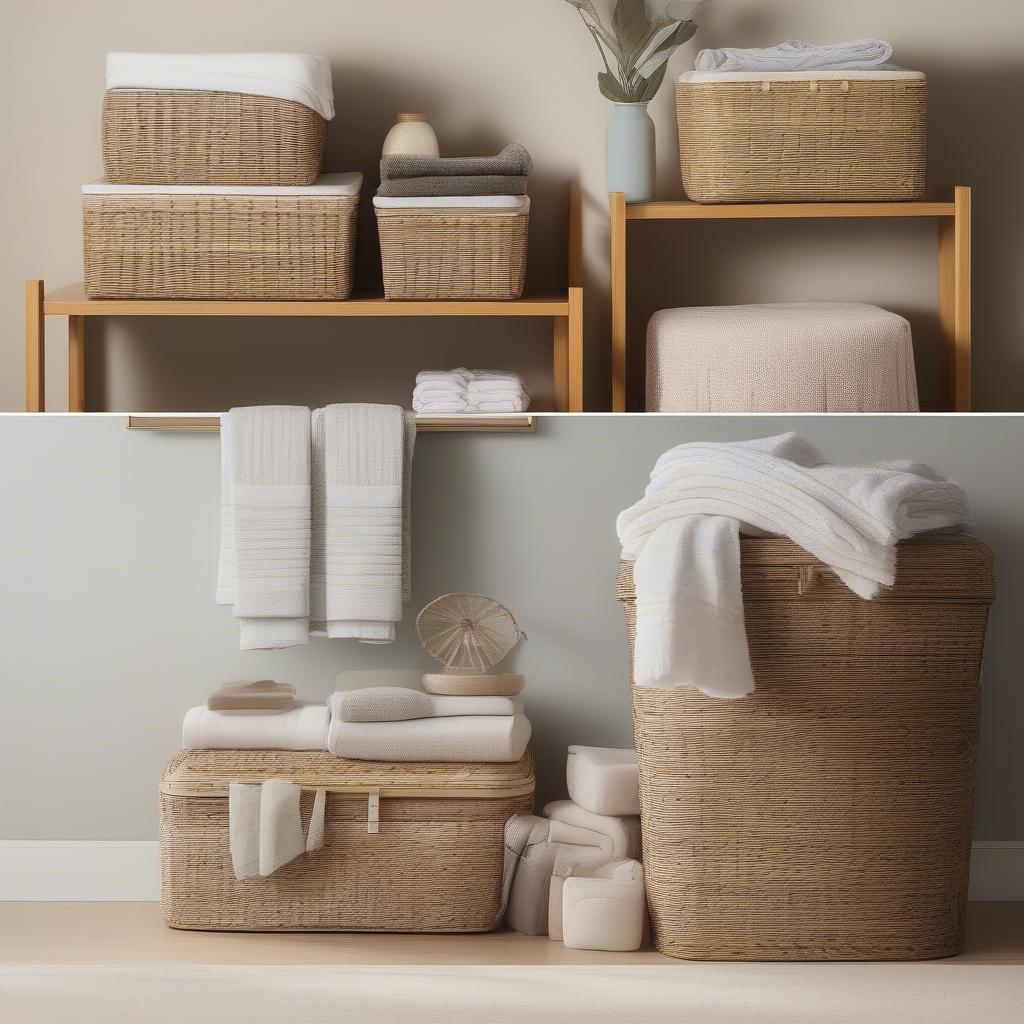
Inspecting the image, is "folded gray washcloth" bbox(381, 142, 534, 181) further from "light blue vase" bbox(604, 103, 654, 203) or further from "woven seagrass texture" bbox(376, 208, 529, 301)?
"light blue vase" bbox(604, 103, 654, 203)

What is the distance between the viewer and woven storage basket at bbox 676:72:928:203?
2.68m

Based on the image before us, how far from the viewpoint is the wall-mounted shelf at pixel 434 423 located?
2570 millimetres

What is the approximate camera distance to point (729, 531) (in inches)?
84.6

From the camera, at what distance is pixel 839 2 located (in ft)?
10.0

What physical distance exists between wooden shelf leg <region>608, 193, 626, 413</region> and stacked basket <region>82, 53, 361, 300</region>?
0.55 meters

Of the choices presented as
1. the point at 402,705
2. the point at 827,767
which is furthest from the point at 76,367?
the point at 827,767

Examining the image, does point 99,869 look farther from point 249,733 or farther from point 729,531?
point 729,531

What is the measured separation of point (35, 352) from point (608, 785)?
144 centimetres

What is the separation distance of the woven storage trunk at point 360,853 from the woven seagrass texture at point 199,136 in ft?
3.82

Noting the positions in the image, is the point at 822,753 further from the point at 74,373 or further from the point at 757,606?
the point at 74,373

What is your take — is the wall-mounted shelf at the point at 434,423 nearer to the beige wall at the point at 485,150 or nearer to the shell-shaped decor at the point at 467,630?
the shell-shaped decor at the point at 467,630

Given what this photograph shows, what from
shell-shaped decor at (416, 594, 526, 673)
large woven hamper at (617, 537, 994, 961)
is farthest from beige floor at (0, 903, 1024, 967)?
shell-shaped decor at (416, 594, 526, 673)

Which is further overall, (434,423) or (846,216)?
(846,216)

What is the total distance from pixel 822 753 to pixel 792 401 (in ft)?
2.47
